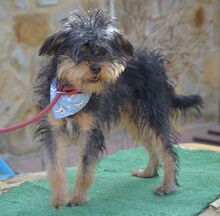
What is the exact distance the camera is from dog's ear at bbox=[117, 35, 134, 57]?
418 cm

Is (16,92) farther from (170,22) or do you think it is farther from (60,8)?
(170,22)

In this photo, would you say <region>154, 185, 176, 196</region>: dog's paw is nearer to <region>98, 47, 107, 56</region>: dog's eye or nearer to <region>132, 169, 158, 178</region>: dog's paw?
<region>132, 169, 158, 178</region>: dog's paw

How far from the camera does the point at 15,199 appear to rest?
4785 mm

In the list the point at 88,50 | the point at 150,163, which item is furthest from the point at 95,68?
the point at 150,163

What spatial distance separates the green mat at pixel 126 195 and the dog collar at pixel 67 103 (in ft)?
2.45

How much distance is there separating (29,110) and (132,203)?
2.61 metres

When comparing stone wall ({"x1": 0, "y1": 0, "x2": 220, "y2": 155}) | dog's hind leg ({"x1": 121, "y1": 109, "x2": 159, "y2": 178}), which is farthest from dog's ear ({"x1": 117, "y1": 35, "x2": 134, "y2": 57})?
stone wall ({"x1": 0, "y1": 0, "x2": 220, "y2": 155})

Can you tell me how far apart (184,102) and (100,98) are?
1104mm

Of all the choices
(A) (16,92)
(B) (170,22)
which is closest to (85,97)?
(A) (16,92)

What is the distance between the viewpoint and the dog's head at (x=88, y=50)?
3906 mm

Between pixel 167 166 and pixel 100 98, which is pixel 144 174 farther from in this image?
pixel 100 98

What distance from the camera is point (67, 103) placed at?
419 centimetres

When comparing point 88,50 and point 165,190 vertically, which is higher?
point 88,50

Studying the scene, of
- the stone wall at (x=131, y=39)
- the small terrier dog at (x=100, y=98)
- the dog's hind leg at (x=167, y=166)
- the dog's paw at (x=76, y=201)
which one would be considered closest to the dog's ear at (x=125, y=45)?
the small terrier dog at (x=100, y=98)
